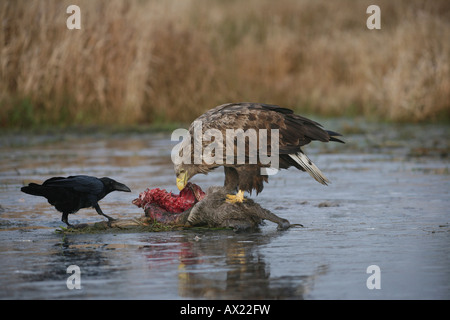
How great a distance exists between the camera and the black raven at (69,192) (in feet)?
32.3

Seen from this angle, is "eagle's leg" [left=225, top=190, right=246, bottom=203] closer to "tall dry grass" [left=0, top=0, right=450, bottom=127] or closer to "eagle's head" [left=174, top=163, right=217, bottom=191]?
"eagle's head" [left=174, top=163, right=217, bottom=191]

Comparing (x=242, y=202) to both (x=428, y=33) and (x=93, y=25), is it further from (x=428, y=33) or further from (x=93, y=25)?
(x=428, y=33)

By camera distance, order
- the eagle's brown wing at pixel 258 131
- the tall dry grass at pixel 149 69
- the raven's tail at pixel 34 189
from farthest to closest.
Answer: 1. the tall dry grass at pixel 149 69
2. the eagle's brown wing at pixel 258 131
3. the raven's tail at pixel 34 189

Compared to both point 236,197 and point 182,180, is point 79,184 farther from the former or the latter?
point 236,197

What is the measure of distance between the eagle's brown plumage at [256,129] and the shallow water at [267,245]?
591mm

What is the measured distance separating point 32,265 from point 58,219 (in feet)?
8.45

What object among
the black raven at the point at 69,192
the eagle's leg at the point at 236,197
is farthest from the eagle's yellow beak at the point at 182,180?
the black raven at the point at 69,192

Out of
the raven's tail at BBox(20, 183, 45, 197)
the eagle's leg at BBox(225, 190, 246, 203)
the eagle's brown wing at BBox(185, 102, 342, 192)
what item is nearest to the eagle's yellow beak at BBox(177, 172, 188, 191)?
→ the eagle's brown wing at BBox(185, 102, 342, 192)

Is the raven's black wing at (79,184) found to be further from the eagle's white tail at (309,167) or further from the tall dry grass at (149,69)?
the tall dry grass at (149,69)

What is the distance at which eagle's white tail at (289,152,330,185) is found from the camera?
10.3m

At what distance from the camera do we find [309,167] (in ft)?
34.1

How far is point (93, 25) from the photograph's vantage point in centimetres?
2166

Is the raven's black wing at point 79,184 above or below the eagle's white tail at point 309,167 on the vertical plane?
below

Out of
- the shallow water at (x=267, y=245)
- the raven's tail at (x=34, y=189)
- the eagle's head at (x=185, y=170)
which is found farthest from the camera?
the eagle's head at (x=185, y=170)
